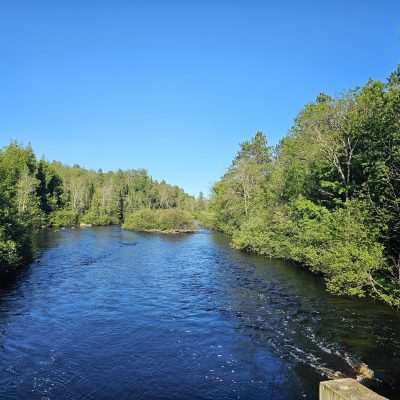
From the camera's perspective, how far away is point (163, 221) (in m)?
87.3

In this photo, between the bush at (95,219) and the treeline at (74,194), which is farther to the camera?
the bush at (95,219)

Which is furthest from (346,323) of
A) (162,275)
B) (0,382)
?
(162,275)

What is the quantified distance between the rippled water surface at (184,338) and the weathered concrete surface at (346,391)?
15.8 feet

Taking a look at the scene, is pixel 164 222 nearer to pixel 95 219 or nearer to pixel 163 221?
pixel 163 221

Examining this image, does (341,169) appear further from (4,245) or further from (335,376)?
(4,245)

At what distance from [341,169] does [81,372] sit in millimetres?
25609

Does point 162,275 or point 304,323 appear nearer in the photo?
point 304,323

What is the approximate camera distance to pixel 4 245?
25.6 metres

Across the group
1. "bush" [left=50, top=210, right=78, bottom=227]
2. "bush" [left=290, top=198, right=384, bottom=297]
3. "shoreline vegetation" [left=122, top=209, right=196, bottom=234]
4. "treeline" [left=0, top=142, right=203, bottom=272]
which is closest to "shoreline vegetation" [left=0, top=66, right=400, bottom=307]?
"bush" [left=290, top=198, right=384, bottom=297]

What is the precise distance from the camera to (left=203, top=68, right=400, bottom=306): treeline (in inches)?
829

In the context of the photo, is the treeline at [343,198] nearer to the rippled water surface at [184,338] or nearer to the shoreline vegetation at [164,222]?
the rippled water surface at [184,338]

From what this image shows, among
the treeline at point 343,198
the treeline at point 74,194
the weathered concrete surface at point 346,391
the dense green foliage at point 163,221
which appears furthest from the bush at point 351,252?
the dense green foliage at point 163,221

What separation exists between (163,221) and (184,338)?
71.9m

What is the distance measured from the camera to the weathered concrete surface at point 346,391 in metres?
6.20
